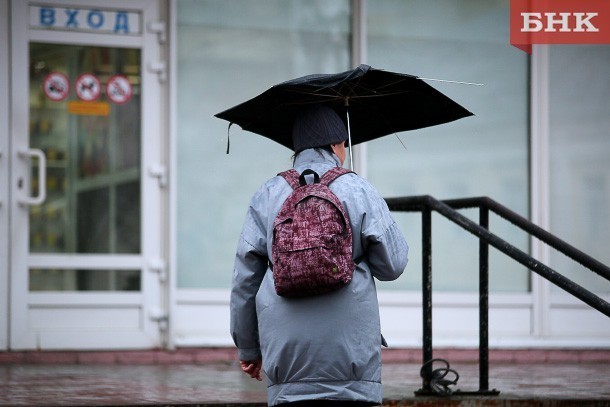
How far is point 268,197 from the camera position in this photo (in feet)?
13.4

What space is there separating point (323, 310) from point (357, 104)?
1.22 metres

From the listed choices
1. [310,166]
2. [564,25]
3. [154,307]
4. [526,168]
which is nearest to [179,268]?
[154,307]

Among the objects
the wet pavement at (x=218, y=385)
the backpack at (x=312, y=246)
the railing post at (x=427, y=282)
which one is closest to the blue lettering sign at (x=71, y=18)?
the wet pavement at (x=218, y=385)

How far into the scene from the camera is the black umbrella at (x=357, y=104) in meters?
4.35

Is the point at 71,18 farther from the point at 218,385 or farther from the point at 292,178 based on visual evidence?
the point at 292,178

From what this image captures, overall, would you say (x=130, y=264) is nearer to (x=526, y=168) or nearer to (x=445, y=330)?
(x=445, y=330)

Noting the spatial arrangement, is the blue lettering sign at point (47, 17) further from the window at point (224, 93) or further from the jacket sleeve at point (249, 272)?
the jacket sleeve at point (249, 272)

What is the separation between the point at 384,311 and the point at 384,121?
4.25m

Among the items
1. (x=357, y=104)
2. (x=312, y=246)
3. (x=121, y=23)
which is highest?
(x=121, y=23)

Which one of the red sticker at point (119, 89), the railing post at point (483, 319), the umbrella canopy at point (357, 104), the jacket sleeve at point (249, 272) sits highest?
the red sticker at point (119, 89)

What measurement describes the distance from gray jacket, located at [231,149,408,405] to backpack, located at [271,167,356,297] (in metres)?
0.07

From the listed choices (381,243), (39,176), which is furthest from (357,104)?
(39,176)

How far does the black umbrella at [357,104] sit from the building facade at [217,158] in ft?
12.7

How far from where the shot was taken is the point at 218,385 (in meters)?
7.03
